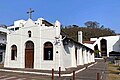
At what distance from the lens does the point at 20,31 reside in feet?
97.0

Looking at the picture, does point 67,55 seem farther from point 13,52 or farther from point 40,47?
point 13,52

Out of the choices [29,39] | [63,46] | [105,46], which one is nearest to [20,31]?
[29,39]

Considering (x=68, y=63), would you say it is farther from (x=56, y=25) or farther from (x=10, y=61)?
(x=10, y=61)

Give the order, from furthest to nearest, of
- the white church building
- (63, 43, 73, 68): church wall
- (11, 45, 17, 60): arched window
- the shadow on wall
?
the shadow on wall, (11, 45, 17, 60): arched window, (63, 43, 73, 68): church wall, the white church building

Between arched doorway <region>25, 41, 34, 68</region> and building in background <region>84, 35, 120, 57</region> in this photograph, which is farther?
building in background <region>84, 35, 120, 57</region>

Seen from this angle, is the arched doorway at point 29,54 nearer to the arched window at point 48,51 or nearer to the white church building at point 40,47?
the white church building at point 40,47

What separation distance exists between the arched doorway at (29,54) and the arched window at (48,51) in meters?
2.07

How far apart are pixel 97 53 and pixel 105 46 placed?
7.71 metres

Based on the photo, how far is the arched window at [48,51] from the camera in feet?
88.8

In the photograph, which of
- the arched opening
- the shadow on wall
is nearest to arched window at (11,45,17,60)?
the shadow on wall

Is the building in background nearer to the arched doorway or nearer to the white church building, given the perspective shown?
the white church building

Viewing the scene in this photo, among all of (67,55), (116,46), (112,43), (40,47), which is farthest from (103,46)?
(40,47)

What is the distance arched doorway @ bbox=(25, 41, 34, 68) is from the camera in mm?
28627

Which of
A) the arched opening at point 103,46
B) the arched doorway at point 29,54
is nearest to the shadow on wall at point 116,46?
the arched opening at point 103,46
